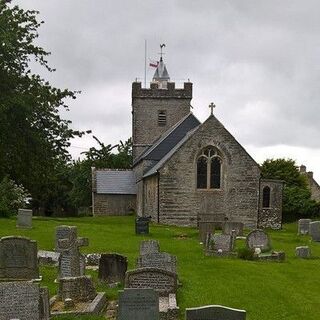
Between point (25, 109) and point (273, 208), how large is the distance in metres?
18.3

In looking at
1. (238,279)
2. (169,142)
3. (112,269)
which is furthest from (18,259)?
(169,142)

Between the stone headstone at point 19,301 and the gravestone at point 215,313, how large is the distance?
10.0 ft

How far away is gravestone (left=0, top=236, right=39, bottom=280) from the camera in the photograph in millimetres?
14078

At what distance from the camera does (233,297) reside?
13234mm

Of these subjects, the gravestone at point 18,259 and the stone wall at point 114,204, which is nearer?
the gravestone at point 18,259

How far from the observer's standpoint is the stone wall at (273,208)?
4003 centimetres

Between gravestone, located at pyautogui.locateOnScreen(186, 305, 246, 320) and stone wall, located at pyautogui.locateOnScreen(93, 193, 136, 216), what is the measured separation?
42.4m

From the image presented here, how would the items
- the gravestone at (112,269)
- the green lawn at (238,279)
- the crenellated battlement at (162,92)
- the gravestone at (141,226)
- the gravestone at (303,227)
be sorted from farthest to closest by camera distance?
1. the crenellated battlement at (162,92)
2. the gravestone at (303,227)
3. the gravestone at (141,226)
4. the gravestone at (112,269)
5. the green lawn at (238,279)

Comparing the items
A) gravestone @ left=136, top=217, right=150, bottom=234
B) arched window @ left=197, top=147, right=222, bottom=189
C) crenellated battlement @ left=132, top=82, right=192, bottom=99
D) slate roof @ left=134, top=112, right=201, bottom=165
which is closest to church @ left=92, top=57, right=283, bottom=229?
arched window @ left=197, top=147, right=222, bottom=189

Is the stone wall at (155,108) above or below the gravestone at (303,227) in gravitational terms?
above

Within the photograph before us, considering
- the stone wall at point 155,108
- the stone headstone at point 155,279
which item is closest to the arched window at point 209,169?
the stone wall at point 155,108

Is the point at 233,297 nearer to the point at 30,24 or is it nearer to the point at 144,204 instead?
the point at 30,24

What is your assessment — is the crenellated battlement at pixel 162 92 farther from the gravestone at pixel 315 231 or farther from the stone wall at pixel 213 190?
the gravestone at pixel 315 231

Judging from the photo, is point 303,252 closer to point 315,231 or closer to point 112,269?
point 315,231
